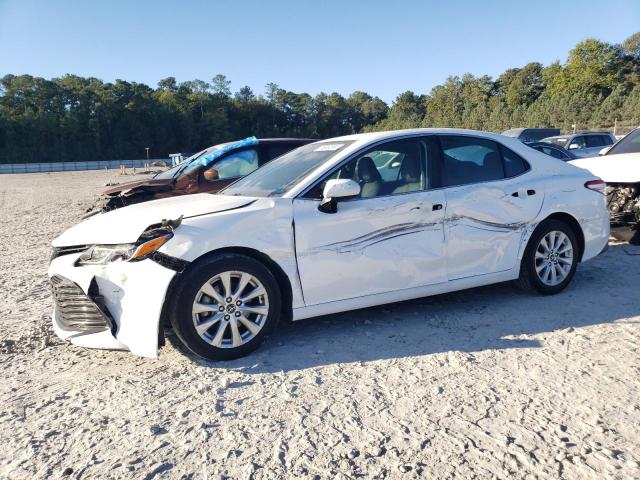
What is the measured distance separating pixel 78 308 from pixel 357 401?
2121mm

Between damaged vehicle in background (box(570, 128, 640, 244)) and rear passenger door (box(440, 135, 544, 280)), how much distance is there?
3.16 metres

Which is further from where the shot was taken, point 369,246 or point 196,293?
point 369,246

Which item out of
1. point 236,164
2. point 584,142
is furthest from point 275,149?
point 584,142

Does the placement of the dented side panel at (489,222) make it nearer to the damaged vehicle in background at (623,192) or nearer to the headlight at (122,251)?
the headlight at (122,251)

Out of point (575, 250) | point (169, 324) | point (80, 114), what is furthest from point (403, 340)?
point (80, 114)

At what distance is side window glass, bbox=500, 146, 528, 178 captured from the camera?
479 centimetres

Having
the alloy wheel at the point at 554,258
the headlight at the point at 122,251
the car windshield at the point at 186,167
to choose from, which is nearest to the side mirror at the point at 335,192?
the headlight at the point at 122,251

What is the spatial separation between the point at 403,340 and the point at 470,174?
66.5 inches

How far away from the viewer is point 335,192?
379 cm

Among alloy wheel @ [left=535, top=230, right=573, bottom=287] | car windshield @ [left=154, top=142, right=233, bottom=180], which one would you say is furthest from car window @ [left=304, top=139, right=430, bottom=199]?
car windshield @ [left=154, top=142, right=233, bottom=180]

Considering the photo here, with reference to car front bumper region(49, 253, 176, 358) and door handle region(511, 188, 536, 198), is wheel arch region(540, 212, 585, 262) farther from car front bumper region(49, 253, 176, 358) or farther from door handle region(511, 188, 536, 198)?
car front bumper region(49, 253, 176, 358)

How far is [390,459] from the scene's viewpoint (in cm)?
245

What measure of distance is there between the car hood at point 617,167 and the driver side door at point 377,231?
4019 millimetres

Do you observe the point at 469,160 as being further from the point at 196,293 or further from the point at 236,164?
the point at 236,164
